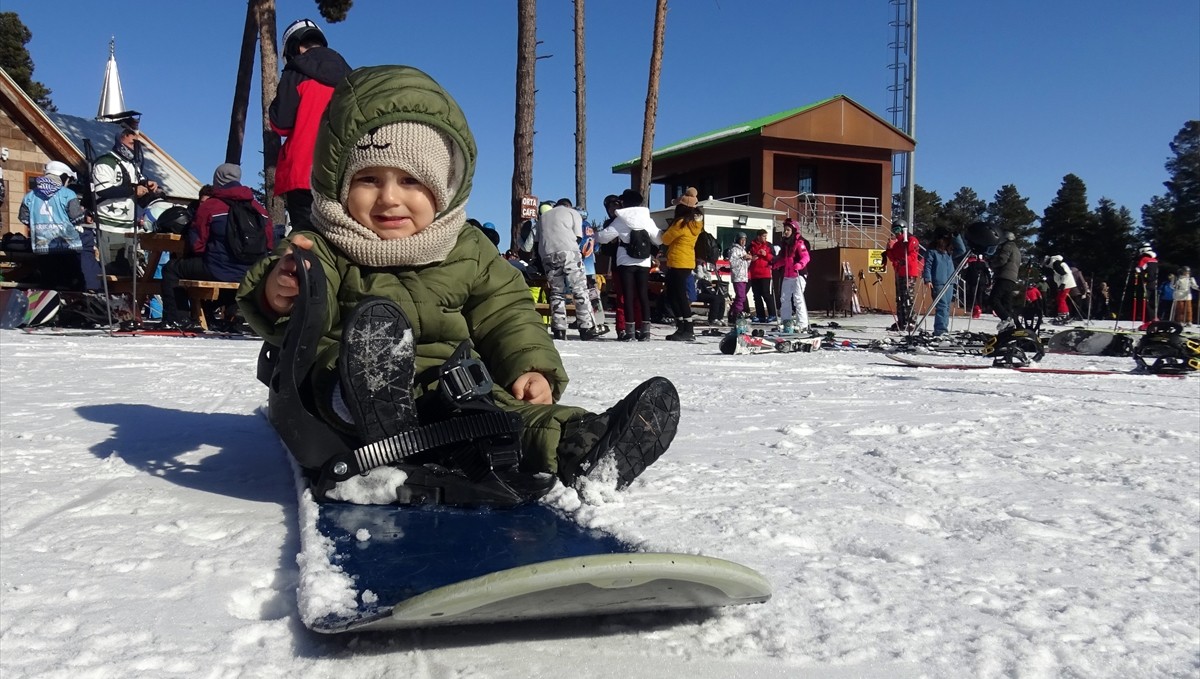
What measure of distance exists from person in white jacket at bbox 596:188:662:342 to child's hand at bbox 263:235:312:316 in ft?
22.1

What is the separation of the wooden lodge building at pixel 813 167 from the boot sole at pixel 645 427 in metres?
24.8

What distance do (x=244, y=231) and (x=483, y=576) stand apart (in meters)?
7.77

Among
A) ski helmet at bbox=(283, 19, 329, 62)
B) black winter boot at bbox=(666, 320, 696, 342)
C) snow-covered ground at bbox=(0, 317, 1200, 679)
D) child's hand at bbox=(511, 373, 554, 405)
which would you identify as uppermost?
ski helmet at bbox=(283, 19, 329, 62)

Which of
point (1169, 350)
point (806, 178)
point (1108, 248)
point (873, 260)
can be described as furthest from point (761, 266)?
point (1108, 248)

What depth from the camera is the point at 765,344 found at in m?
7.72

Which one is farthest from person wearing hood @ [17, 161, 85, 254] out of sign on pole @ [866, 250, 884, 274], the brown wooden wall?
sign on pole @ [866, 250, 884, 274]

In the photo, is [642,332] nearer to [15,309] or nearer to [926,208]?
[15,309]

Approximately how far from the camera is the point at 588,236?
432 inches

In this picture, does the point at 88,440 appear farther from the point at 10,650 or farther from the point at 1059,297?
the point at 1059,297

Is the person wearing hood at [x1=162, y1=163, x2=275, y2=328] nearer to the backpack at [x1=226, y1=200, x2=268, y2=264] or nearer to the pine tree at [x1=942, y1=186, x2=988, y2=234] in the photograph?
the backpack at [x1=226, y1=200, x2=268, y2=264]

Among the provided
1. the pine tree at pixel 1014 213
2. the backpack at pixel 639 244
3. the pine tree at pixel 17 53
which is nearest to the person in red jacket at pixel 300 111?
the backpack at pixel 639 244

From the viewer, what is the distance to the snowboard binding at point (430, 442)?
1.86m

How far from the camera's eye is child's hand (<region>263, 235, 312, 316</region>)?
1902mm

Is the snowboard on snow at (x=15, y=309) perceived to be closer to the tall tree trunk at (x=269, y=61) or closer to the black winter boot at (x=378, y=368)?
the tall tree trunk at (x=269, y=61)
